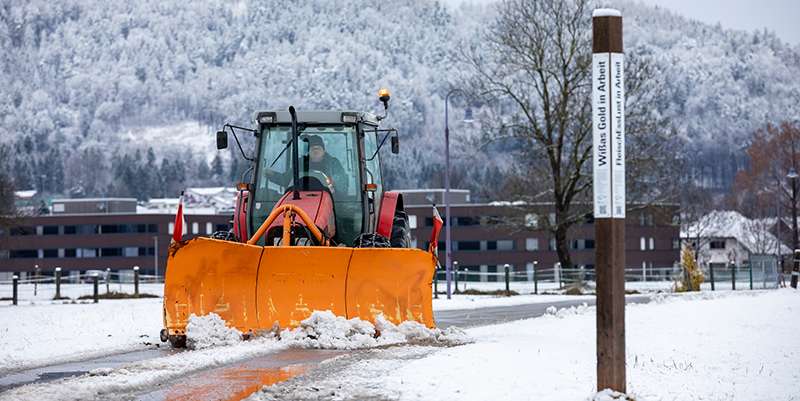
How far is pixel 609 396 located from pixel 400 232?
8.99m

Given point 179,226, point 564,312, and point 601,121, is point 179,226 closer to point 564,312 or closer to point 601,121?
point 601,121

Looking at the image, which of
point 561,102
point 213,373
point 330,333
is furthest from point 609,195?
point 561,102

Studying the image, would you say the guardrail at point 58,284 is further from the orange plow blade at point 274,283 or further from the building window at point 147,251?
the orange plow blade at point 274,283

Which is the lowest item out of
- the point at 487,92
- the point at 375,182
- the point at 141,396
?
the point at 141,396

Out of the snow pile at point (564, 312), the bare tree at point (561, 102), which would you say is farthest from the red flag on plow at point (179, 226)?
the bare tree at point (561, 102)

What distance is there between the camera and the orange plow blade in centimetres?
1457

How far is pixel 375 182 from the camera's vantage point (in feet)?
58.9

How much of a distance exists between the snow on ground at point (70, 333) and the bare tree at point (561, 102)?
866 inches

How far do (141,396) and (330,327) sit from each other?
4528 mm

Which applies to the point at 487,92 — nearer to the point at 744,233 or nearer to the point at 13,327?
the point at 13,327

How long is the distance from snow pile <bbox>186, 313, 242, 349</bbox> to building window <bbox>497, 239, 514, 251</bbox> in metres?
89.2

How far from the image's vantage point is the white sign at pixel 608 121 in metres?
9.30

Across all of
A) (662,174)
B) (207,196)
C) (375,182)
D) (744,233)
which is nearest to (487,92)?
(662,174)

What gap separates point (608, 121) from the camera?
30.6 ft
